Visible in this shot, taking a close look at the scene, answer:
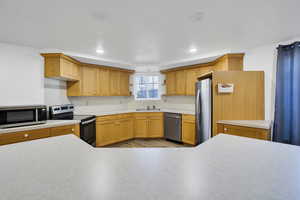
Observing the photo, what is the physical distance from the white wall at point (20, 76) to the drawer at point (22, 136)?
795 mm

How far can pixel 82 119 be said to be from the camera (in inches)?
114

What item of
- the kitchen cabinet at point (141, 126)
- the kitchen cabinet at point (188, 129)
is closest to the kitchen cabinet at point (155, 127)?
the kitchen cabinet at point (141, 126)

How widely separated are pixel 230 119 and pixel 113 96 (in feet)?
10.7

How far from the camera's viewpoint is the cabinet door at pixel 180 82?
4062 millimetres

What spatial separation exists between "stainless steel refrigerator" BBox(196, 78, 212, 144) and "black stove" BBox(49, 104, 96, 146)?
236cm

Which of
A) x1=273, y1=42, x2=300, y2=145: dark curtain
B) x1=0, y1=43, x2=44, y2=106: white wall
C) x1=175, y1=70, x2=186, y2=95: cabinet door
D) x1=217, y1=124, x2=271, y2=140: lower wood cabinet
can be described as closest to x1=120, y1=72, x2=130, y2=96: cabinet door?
x1=175, y1=70, x2=186, y2=95: cabinet door

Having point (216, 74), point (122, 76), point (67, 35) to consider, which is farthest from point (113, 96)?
point (216, 74)

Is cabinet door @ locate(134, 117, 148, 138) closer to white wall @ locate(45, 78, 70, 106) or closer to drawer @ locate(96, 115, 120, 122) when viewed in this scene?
drawer @ locate(96, 115, 120, 122)

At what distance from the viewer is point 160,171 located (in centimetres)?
75

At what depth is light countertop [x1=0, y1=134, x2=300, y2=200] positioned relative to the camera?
1.89 ft

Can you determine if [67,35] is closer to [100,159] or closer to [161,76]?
[100,159]

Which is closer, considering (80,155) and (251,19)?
(80,155)

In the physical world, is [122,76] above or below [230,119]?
above

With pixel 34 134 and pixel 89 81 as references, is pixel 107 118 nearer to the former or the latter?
pixel 89 81
